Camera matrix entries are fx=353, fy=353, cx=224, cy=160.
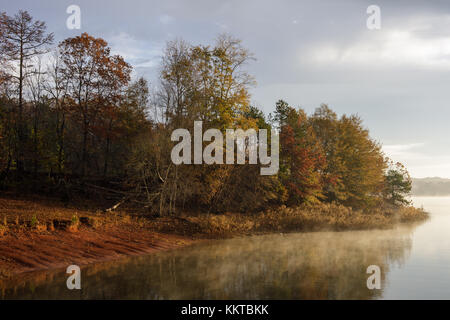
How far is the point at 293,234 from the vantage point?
25.6 meters

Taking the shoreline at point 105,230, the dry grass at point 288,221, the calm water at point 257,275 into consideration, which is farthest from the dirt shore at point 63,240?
the dry grass at point 288,221

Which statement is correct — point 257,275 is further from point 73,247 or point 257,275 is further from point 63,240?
point 63,240

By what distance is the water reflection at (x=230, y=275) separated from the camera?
1117 centimetres

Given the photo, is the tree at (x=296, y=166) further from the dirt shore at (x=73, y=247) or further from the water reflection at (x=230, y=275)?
the dirt shore at (x=73, y=247)

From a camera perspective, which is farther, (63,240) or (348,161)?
(348,161)

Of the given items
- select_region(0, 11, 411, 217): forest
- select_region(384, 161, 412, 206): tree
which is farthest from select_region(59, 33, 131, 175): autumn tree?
select_region(384, 161, 412, 206): tree

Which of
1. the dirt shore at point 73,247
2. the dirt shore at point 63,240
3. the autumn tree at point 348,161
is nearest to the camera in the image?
the dirt shore at point 73,247

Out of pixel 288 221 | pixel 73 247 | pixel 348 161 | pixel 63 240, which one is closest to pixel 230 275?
pixel 73 247

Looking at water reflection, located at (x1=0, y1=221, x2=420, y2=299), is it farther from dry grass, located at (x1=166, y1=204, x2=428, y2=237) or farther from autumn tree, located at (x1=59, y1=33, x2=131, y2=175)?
autumn tree, located at (x1=59, y1=33, x2=131, y2=175)

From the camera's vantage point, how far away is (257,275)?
545 inches

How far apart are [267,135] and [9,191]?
2037cm

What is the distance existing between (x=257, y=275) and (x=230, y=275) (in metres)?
1.06
